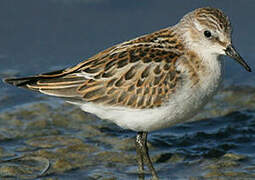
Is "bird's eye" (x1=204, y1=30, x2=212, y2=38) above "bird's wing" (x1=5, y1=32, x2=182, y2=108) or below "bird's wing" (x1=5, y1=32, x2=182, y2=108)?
above

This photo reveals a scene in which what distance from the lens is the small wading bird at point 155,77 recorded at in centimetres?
770

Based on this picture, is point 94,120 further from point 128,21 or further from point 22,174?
point 128,21

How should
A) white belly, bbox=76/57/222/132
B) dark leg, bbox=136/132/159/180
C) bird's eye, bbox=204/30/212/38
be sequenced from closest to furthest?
white belly, bbox=76/57/222/132 → bird's eye, bbox=204/30/212/38 → dark leg, bbox=136/132/159/180

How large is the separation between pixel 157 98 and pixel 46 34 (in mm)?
5095

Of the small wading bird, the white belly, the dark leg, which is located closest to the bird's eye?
the small wading bird

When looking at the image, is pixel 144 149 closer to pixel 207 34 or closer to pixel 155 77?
pixel 155 77

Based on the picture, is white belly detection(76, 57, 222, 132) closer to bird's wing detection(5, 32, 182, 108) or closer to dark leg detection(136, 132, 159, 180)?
bird's wing detection(5, 32, 182, 108)

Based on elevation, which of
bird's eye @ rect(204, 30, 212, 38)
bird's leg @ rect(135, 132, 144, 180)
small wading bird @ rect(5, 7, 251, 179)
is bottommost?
bird's leg @ rect(135, 132, 144, 180)

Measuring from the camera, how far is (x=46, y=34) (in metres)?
12.1

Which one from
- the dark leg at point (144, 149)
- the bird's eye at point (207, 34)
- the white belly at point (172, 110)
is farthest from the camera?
the dark leg at point (144, 149)

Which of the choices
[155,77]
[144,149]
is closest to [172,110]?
[155,77]

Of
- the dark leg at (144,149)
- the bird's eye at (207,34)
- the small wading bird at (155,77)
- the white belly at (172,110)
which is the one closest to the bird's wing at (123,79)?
the small wading bird at (155,77)

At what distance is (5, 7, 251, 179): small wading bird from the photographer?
303 inches

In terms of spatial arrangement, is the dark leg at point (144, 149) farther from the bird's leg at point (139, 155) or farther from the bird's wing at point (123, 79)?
the bird's wing at point (123, 79)
